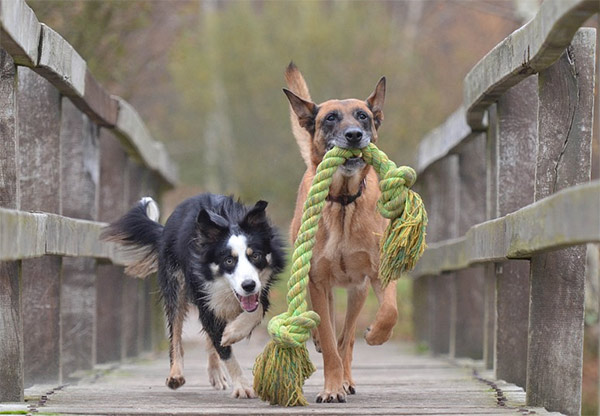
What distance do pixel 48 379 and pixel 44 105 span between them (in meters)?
1.41

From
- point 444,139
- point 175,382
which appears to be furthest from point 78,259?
point 444,139

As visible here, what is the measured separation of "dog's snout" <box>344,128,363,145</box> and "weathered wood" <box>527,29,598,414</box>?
1011mm

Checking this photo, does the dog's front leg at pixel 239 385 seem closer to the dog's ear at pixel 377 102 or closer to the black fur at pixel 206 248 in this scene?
the black fur at pixel 206 248

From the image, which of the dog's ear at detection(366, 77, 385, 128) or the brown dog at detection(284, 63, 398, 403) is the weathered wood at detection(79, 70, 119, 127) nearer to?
the brown dog at detection(284, 63, 398, 403)

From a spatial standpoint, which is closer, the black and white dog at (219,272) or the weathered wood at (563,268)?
the weathered wood at (563,268)

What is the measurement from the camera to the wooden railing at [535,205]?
3855mm

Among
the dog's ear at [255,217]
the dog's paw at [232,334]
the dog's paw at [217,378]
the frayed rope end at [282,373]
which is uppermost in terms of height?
the dog's ear at [255,217]

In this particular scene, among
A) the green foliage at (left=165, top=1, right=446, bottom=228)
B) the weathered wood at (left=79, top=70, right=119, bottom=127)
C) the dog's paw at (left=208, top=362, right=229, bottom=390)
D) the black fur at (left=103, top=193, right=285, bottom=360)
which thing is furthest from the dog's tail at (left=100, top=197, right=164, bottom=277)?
the green foliage at (left=165, top=1, right=446, bottom=228)

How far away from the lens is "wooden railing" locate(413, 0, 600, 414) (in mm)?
3855

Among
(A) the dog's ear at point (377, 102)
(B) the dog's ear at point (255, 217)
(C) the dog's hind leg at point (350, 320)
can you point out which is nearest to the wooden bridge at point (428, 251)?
(C) the dog's hind leg at point (350, 320)

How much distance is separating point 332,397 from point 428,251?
412cm

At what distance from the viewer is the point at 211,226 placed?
5.46m

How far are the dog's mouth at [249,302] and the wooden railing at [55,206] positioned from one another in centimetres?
91

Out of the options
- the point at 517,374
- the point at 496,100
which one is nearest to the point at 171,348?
the point at 517,374
